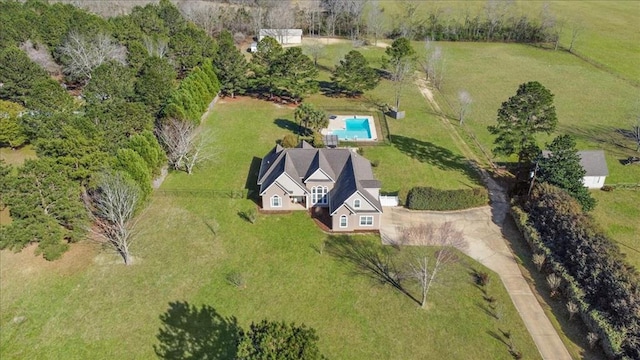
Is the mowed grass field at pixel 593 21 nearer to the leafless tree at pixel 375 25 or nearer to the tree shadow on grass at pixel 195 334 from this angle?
the leafless tree at pixel 375 25

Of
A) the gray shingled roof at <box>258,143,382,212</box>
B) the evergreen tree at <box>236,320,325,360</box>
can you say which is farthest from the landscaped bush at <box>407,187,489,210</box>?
the evergreen tree at <box>236,320,325,360</box>

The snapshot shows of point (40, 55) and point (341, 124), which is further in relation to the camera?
point (40, 55)

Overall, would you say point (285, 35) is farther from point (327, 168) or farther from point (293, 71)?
point (327, 168)

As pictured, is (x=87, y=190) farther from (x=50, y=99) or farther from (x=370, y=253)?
(x=370, y=253)

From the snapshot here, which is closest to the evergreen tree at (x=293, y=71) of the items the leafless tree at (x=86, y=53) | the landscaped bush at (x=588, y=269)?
the leafless tree at (x=86, y=53)

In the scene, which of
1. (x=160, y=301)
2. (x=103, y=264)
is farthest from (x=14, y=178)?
(x=160, y=301)

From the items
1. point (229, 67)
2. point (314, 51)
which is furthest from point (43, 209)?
point (314, 51)
